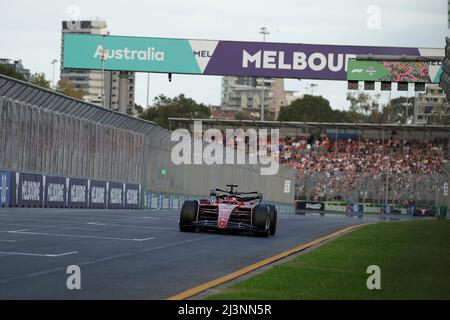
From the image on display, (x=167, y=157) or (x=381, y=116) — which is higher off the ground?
(x=381, y=116)

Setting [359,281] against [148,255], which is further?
[148,255]

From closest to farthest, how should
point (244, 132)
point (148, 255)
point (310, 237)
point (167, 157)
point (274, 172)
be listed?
point (148, 255)
point (310, 237)
point (167, 157)
point (274, 172)
point (244, 132)

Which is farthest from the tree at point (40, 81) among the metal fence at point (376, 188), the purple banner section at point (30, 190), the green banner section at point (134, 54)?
the purple banner section at point (30, 190)

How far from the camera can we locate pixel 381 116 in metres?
167

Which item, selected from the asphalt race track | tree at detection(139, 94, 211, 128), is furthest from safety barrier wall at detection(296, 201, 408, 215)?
tree at detection(139, 94, 211, 128)

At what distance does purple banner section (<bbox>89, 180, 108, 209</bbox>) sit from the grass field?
2461 cm

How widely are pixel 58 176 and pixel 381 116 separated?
130973 mm

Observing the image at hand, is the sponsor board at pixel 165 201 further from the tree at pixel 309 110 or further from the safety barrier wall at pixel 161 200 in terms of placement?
the tree at pixel 309 110

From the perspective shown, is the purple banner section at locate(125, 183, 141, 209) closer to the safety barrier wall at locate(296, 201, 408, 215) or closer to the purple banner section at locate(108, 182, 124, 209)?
the purple banner section at locate(108, 182, 124, 209)

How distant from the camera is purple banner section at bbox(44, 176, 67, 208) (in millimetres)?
38375

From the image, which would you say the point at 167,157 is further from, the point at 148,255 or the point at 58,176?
the point at 148,255

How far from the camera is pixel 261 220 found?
70.4 ft
